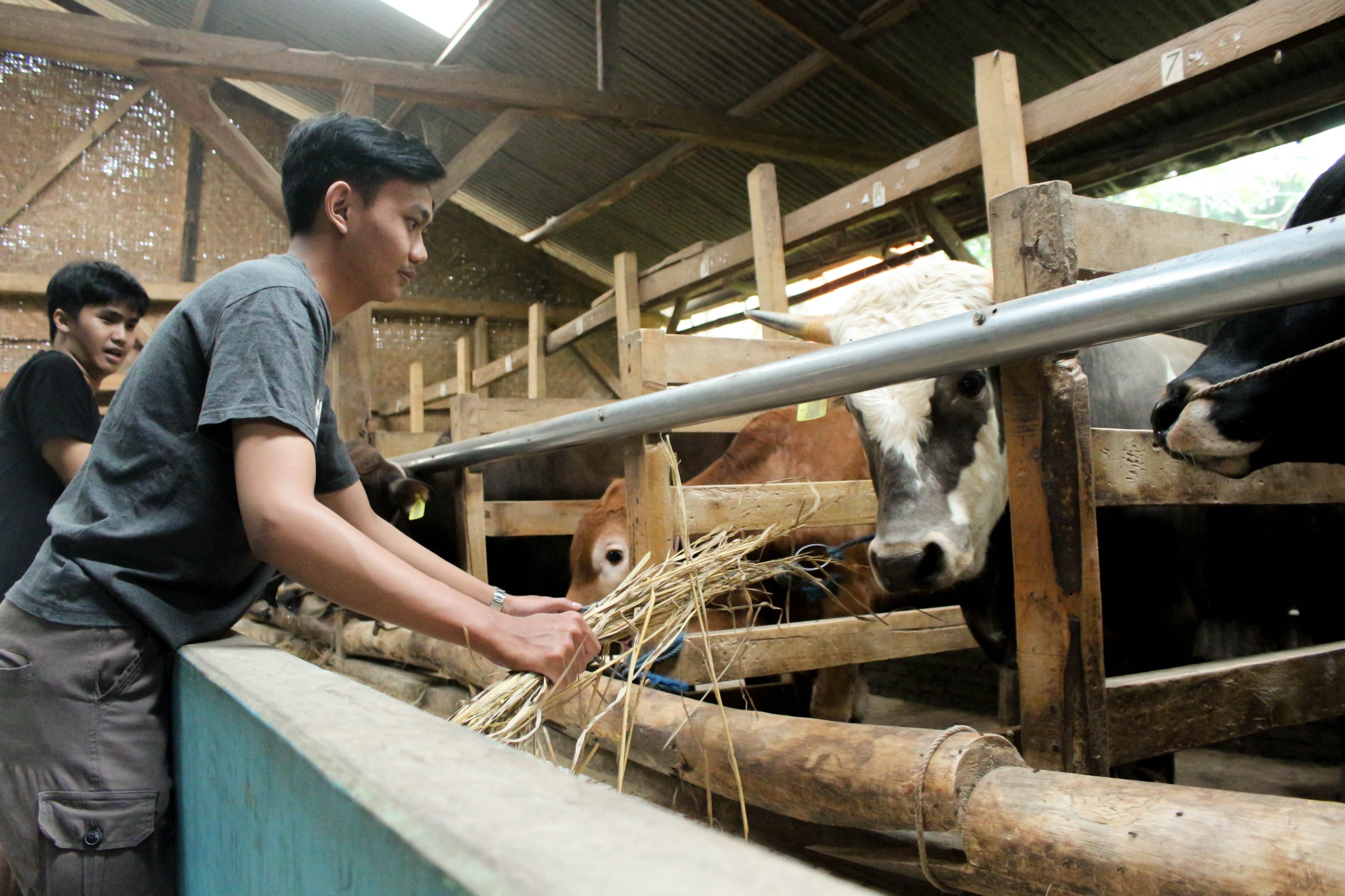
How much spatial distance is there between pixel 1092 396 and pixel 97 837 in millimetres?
2514

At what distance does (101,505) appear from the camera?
4.96ft

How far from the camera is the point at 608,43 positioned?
6.10 m

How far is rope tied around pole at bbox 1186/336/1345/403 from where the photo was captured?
4.47 ft

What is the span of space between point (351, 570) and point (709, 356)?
1811 mm

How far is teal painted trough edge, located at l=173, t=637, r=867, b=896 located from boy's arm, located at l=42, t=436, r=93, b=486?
1.56 metres

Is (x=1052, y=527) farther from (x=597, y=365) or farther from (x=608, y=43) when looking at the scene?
(x=597, y=365)

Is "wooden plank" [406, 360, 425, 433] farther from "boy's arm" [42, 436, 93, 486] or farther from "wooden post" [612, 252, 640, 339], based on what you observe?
"boy's arm" [42, 436, 93, 486]

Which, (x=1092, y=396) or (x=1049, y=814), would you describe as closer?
(x=1049, y=814)

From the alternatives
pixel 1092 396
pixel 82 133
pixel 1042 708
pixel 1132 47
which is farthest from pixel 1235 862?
pixel 82 133

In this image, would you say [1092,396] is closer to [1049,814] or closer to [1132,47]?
[1049,814]

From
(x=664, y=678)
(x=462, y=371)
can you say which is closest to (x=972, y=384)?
(x=664, y=678)

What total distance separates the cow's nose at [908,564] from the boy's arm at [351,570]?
1002mm

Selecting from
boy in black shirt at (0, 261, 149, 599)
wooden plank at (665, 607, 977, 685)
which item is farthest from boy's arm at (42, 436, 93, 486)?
wooden plank at (665, 607, 977, 685)

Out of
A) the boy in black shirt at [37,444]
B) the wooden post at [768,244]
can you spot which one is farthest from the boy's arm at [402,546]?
the wooden post at [768,244]
